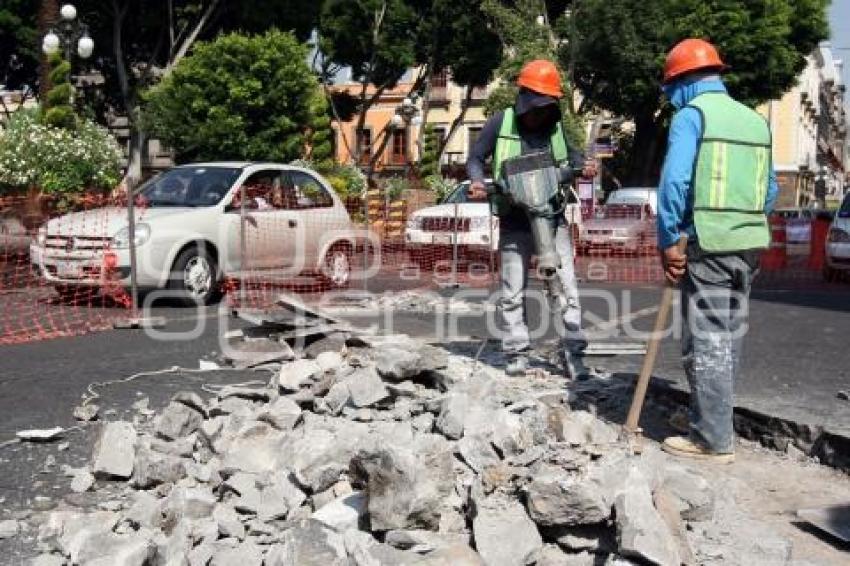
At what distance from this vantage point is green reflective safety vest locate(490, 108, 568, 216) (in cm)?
577

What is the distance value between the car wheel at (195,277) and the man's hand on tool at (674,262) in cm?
715

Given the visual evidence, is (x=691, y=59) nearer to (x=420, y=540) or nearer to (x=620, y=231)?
(x=420, y=540)

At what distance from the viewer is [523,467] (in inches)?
148

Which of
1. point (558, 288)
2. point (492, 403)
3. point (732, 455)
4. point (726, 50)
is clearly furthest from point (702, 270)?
point (726, 50)

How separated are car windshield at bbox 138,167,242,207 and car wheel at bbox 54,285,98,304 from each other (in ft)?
3.80

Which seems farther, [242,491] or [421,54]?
[421,54]

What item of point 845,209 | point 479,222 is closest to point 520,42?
point 479,222

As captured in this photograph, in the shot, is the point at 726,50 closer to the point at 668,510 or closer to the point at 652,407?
the point at 652,407

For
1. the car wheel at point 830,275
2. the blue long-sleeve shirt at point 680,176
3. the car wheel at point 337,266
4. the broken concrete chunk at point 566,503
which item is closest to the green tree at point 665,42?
the car wheel at point 830,275

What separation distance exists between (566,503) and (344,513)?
2.80 ft

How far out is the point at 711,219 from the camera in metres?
4.36

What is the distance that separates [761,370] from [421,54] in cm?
2944

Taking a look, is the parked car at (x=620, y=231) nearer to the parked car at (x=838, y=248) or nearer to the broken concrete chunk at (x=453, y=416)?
the parked car at (x=838, y=248)

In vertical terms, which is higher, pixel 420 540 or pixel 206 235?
pixel 206 235
